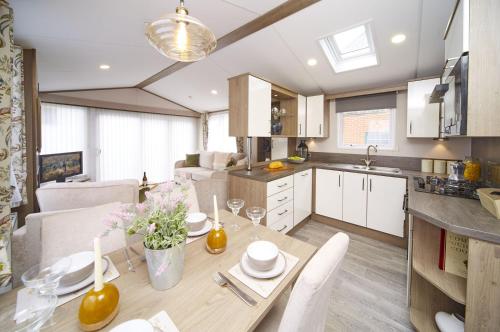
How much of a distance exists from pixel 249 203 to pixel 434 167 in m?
2.48

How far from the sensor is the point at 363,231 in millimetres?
2648

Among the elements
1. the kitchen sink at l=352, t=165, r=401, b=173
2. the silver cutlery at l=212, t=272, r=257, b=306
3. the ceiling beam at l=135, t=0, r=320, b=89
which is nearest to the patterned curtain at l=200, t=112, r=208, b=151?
the ceiling beam at l=135, t=0, r=320, b=89

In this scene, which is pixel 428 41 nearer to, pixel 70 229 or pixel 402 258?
pixel 402 258

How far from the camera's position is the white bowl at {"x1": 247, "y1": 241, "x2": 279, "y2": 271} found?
2.71 ft

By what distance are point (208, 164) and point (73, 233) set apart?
4.74 metres

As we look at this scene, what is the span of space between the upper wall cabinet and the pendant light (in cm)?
94

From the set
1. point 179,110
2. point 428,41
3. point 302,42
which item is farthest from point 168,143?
point 428,41

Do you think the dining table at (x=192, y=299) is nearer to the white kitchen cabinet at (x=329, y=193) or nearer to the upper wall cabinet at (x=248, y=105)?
the upper wall cabinet at (x=248, y=105)

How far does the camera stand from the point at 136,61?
3281 millimetres

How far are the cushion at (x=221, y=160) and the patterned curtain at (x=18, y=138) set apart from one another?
3.75 metres

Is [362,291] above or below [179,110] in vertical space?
below

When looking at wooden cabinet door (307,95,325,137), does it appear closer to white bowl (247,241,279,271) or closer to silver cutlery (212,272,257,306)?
white bowl (247,241,279,271)

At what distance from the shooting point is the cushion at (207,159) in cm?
571

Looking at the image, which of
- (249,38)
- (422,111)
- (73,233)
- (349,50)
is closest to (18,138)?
(73,233)
